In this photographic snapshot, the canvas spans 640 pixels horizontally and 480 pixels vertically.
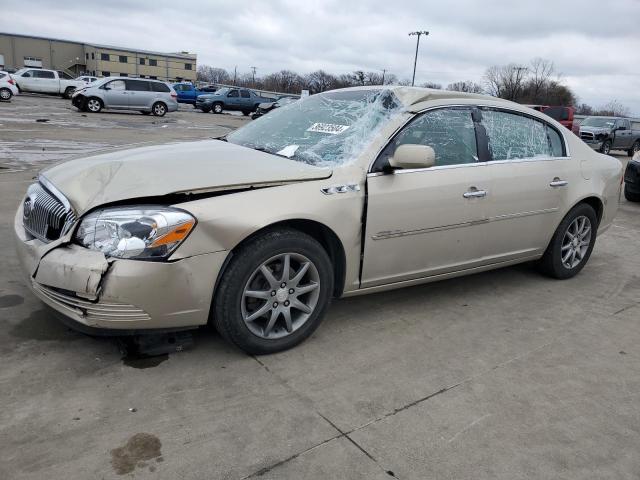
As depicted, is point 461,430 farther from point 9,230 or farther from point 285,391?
point 9,230

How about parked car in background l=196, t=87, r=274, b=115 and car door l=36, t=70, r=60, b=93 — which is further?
parked car in background l=196, t=87, r=274, b=115

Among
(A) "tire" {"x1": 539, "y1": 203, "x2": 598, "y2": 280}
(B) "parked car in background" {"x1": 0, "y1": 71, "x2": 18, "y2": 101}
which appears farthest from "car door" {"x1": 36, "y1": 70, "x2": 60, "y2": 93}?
(A) "tire" {"x1": 539, "y1": 203, "x2": 598, "y2": 280}

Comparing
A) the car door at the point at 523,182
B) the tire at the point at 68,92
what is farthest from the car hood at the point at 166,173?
the tire at the point at 68,92

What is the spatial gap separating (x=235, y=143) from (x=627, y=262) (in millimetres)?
4353

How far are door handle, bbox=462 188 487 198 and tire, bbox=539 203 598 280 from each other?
1.17m

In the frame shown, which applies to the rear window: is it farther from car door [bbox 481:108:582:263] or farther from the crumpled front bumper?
the crumpled front bumper

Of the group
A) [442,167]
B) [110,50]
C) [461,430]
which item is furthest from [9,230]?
[110,50]

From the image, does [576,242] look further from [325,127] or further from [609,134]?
[609,134]

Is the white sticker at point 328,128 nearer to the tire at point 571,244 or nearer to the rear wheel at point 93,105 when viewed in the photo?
the tire at point 571,244

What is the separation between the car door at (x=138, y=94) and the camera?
76.4 ft

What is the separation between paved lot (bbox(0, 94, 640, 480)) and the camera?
7.36 feet

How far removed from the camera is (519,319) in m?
3.92

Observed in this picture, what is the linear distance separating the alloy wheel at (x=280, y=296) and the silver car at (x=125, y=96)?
2242 centimetres

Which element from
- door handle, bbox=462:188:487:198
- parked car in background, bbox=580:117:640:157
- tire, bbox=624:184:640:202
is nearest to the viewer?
door handle, bbox=462:188:487:198
